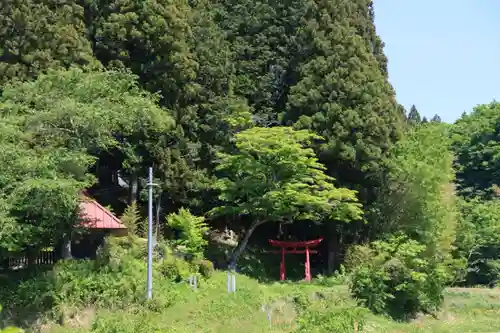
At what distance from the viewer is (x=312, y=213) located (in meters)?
20.7

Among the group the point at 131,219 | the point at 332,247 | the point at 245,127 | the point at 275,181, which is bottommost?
the point at 332,247

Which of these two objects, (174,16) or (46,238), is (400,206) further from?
(46,238)

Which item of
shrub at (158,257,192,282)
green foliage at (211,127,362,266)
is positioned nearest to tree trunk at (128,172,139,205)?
green foliage at (211,127,362,266)

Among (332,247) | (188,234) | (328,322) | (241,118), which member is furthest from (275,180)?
(328,322)

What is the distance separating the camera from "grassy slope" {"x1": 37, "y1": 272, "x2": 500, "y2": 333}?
14.2 m

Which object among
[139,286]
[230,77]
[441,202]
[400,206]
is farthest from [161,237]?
[441,202]

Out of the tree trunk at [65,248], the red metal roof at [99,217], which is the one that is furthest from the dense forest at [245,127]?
the red metal roof at [99,217]

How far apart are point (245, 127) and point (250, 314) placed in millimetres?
8500

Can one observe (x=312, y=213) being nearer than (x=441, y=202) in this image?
Yes

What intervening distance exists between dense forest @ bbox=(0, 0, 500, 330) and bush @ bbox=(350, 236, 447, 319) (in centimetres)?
20

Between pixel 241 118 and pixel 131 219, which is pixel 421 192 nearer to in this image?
pixel 241 118

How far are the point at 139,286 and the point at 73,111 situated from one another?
493 cm

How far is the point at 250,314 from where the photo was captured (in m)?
15.8

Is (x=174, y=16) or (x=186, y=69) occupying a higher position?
(x=174, y=16)
